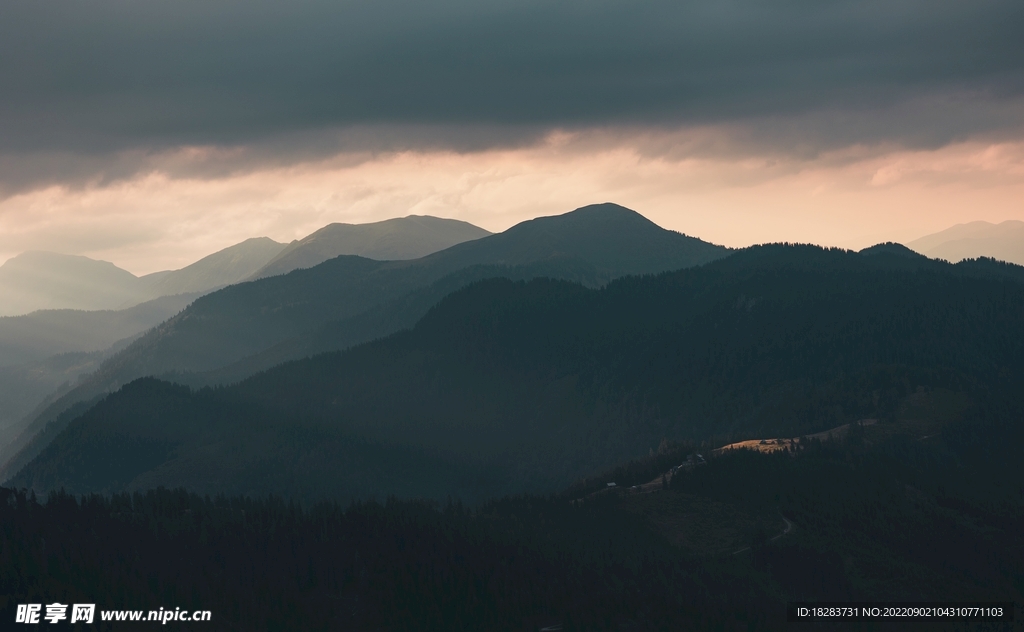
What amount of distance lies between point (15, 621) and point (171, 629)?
27357 mm

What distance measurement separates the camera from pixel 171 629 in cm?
19975

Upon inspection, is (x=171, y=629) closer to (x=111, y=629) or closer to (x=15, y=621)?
(x=111, y=629)

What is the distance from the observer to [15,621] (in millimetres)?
194125

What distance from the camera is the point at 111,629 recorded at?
196 m

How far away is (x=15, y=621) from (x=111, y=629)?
55.5 ft

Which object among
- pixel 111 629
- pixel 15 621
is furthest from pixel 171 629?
pixel 15 621

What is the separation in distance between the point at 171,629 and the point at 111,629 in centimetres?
1057
